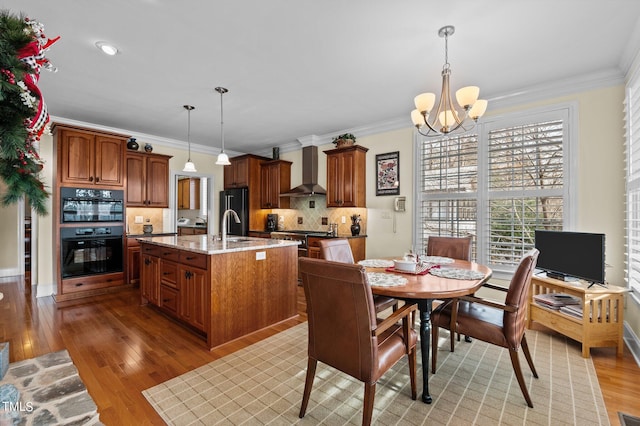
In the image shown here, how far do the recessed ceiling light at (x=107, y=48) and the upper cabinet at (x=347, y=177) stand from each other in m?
3.19

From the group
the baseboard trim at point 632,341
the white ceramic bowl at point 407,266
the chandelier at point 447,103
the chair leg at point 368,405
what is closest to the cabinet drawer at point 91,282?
the white ceramic bowl at point 407,266

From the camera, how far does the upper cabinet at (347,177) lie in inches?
189

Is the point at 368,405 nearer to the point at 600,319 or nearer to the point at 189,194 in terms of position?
the point at 600,319

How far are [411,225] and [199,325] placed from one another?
315 cm

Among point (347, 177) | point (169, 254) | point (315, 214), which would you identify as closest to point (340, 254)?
point (169, 254)

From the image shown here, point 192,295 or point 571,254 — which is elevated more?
point 571,254

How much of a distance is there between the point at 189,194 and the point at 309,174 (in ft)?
13.7

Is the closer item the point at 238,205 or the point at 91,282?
the point at 91,282

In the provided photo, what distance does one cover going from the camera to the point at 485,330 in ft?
6.33

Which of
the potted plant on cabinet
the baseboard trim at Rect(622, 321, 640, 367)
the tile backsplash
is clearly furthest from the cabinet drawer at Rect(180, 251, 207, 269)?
the baseboard trim at Rect(622, 321, 640, 367)

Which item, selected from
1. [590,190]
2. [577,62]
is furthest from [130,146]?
[590,190]

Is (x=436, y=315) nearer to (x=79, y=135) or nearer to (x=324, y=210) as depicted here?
(x=324, y=210)

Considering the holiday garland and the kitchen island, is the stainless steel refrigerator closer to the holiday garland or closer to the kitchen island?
the kitchen island

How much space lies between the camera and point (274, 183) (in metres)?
5.95
